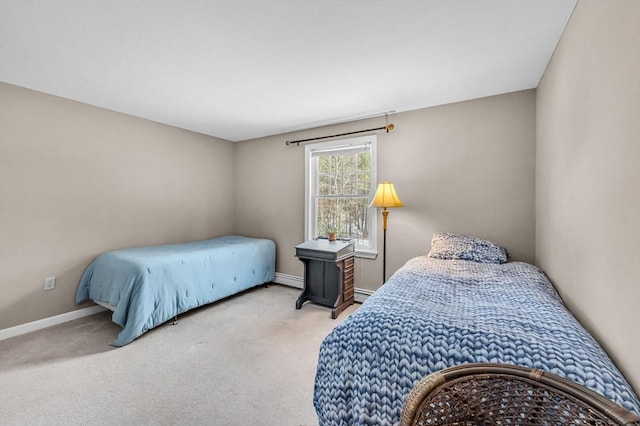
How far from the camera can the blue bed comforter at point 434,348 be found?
991mm

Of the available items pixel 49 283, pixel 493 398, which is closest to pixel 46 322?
pixel 49 283

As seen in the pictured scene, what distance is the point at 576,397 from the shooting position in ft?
2.57

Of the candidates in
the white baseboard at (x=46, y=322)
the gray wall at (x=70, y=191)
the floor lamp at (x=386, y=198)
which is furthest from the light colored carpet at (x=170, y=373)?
the floor lamp at (x=386, y=198)

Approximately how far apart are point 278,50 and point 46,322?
Answer: 11.5 feet

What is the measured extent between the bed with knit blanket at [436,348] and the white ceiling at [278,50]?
5.48 ft

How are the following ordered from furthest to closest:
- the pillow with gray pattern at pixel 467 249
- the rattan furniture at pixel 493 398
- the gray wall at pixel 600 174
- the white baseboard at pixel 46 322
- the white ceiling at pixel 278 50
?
1. the white baseboard at pixel 46 322
2. the pillow with gray pattern at pixel 467 249
3. the white ceiling at pixel 278 50
4. the gray wall at pixel 600 174
5. the rattan furniture at pixel 493 398

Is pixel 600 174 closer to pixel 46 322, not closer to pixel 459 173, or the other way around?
pixel 459 173

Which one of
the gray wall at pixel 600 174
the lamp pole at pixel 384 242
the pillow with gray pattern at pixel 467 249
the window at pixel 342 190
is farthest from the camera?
the window at pixel 342 190

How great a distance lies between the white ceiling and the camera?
161 cm

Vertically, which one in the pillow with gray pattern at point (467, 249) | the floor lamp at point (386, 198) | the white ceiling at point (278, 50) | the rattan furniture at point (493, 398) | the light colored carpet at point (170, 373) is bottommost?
the light colored carpet at point (170, 373)

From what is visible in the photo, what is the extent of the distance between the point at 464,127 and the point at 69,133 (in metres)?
4.26

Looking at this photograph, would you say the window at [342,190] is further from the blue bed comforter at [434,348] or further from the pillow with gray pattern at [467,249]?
the blue bed comforter at [434,348]

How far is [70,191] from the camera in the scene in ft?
9.86

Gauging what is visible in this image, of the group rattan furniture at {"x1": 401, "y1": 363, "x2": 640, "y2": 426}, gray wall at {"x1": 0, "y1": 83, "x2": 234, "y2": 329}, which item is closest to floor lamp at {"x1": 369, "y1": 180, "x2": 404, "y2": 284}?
rattan furniture at {"x1": 401, "y1": 363, "x2": 640, "y2": 426}
